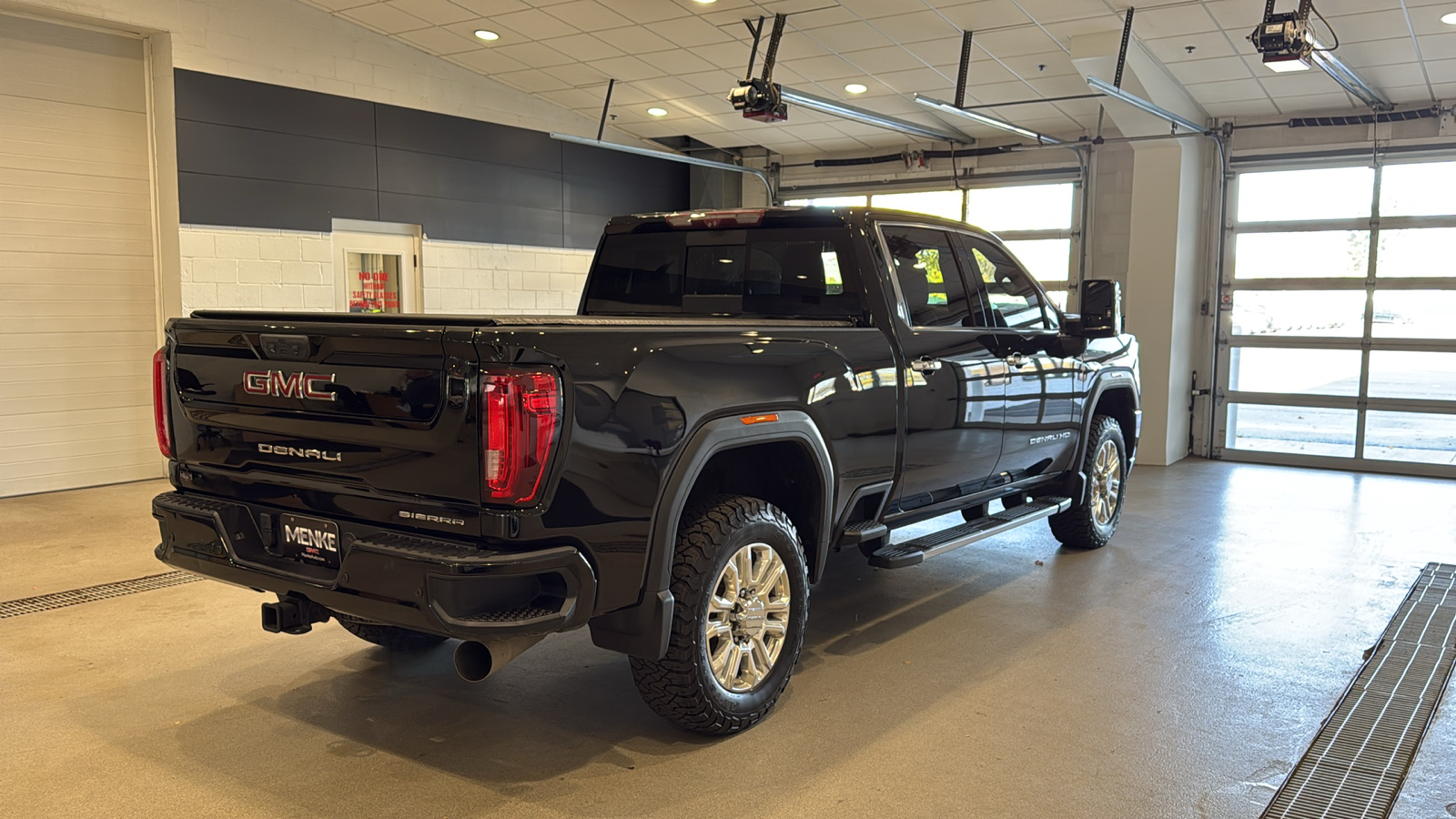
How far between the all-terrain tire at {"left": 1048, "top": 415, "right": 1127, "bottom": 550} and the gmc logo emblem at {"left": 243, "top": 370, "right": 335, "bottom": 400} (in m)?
3.92

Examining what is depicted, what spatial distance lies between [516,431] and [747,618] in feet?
3.51

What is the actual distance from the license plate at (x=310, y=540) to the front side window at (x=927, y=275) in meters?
2.23

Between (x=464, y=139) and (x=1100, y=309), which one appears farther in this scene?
(x=464, y=139)

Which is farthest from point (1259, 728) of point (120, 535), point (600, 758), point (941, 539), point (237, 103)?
point (237, 103)

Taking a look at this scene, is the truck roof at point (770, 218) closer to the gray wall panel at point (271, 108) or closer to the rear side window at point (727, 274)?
the rear side window at point (727, 274)

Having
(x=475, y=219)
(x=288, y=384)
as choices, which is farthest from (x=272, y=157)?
(x=288, y=384)

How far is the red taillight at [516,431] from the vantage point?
2.46 metres

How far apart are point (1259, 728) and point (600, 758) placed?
2063mm

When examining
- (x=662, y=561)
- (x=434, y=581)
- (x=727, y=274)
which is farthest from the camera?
(x=727, y=274)

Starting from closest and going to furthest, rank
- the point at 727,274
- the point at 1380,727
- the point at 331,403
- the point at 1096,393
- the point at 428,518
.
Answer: the point at 428,518 < the point at 331,403 < the point at 1380,727 < the point at 727,274 < the point at 1096,393

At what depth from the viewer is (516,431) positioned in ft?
8.09

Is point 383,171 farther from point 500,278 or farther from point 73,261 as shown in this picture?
point 73,261

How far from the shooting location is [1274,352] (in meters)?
9.66

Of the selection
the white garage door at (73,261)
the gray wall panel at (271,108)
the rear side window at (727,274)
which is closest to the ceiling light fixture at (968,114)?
the rear side window at (727,274)
